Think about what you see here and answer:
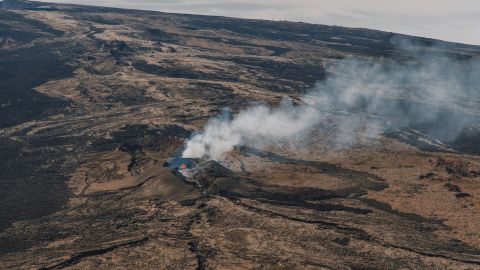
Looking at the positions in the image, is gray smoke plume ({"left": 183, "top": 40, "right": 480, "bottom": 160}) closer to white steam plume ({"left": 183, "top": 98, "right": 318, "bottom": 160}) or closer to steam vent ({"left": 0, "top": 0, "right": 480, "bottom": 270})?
white steam plume ({"left": 183, "top": 98, "right": 318, "bottom": 160})

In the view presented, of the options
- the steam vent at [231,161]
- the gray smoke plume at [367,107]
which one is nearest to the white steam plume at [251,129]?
the gray smoke plume at [367,107]

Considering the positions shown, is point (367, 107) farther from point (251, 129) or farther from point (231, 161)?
point (231, 161)

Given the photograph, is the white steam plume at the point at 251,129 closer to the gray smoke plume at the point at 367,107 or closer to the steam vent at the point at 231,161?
the gray smoke plume at the point at 367,107

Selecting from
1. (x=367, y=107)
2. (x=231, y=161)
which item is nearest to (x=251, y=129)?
(x=231, y=161)

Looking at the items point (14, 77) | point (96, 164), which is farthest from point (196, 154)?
point (14, 77)

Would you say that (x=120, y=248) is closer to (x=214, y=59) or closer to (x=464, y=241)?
(x=464, y=241)

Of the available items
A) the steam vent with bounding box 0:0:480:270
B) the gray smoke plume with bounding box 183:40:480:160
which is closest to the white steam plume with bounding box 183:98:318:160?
the gray smoke plume with bounding box 183:40:480:160

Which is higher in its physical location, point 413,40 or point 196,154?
point 413,40
